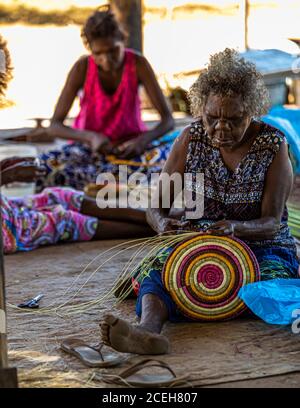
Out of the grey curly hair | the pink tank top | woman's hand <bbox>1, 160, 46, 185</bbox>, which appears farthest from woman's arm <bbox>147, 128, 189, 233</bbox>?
the pink tank top

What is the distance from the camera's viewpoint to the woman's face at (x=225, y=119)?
11.1ft

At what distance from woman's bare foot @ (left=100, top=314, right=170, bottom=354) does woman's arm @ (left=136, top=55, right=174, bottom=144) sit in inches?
119

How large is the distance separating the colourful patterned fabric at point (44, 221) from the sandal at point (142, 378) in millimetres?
1903

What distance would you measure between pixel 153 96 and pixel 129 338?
322 centimetres

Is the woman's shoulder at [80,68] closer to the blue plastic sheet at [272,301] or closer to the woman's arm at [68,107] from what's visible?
the woman's arm at [68,107]

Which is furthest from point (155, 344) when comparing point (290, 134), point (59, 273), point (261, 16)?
point (261, 16)

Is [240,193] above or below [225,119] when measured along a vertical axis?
below

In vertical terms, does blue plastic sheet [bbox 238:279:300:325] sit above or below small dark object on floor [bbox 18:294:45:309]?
above

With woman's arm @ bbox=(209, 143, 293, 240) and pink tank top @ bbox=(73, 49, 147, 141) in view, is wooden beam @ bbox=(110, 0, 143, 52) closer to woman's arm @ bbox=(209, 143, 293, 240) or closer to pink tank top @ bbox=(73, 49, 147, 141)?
pink tank top @ bbox=(73, 49, 147, 141)

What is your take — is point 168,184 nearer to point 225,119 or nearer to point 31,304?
point 225,119

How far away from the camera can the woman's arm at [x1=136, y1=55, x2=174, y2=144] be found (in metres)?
5.86

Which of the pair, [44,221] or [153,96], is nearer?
[44,221]

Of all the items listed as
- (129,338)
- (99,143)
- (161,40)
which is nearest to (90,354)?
(129,338)

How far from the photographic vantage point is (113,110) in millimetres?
6027
